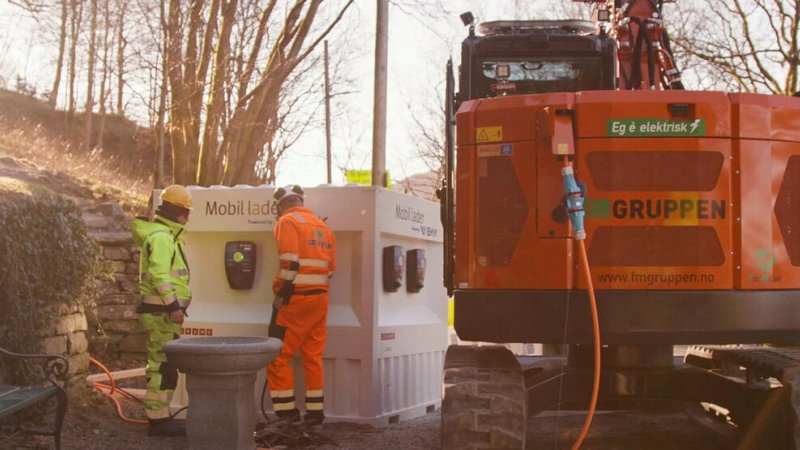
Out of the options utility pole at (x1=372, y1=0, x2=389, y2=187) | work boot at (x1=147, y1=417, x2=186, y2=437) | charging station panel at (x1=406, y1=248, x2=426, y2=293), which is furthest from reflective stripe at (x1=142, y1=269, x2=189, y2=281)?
utility pole at (x1=372, y1=0, x2=389, y2=187)

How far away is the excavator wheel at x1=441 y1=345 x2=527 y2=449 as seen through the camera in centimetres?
537

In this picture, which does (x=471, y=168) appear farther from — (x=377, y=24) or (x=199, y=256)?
(x=377, y=24)

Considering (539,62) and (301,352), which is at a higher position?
(539,62)

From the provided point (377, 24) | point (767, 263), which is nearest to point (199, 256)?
point (767, 263)

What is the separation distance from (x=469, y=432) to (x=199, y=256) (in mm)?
3975

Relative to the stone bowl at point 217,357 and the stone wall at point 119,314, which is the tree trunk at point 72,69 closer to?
the stone wall at point 119,314

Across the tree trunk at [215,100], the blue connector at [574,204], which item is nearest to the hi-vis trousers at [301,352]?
the blue connector at [574,204]

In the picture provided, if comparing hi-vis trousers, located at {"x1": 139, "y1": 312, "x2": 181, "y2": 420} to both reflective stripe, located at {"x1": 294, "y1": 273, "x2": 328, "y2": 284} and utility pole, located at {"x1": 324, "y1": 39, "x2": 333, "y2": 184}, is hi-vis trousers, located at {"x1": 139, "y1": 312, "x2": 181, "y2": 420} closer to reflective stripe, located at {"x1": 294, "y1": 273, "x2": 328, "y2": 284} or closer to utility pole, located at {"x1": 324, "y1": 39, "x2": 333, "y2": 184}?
reflective stripe, located at {"x1": 294, "y1": 273, "x2": 328, "y2": 284}

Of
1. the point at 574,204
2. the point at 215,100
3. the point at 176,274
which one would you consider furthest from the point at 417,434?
the point at 215,100

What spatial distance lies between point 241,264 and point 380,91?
9468mm

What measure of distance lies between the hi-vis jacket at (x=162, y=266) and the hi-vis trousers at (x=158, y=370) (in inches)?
4.6

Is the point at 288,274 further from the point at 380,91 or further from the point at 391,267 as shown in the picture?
the point at 380,91

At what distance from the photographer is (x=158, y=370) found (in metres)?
7.81

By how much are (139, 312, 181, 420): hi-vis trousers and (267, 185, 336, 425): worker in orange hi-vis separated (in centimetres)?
80
